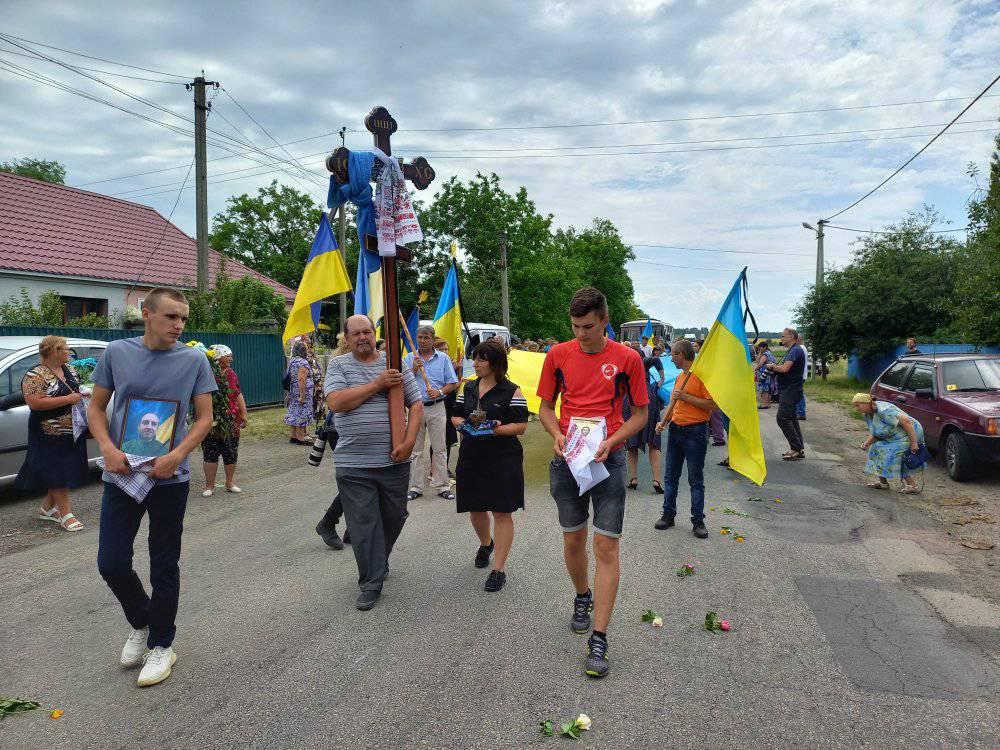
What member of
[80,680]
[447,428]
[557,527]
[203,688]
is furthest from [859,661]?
[447,428]

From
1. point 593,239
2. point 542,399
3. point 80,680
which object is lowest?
point 80,680

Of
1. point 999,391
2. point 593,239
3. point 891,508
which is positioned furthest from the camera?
point 593,239

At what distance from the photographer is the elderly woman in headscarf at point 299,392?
11211 mm

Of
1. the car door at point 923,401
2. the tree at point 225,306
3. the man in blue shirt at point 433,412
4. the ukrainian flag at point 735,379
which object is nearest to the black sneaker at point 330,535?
the man in blue shirt at point 433,412

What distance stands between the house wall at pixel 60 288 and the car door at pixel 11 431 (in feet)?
29.9

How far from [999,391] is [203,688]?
9942 millimetres

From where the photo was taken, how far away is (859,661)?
11.7 feet

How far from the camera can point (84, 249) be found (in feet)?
57.8

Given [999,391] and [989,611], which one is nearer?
[989,611]

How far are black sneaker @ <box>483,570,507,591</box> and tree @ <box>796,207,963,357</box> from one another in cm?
2262

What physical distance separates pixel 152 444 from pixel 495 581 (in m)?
2.40

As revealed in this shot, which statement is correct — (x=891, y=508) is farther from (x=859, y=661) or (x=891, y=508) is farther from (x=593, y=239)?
(x=593, y=239)

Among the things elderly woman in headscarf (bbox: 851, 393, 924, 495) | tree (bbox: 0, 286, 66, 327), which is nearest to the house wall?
tree (bbox: 0, 286, 66, 327)

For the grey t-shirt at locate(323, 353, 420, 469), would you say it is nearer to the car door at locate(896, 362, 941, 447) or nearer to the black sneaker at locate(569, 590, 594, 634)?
the black sneaker at locate(569, 590, 594, 634)
